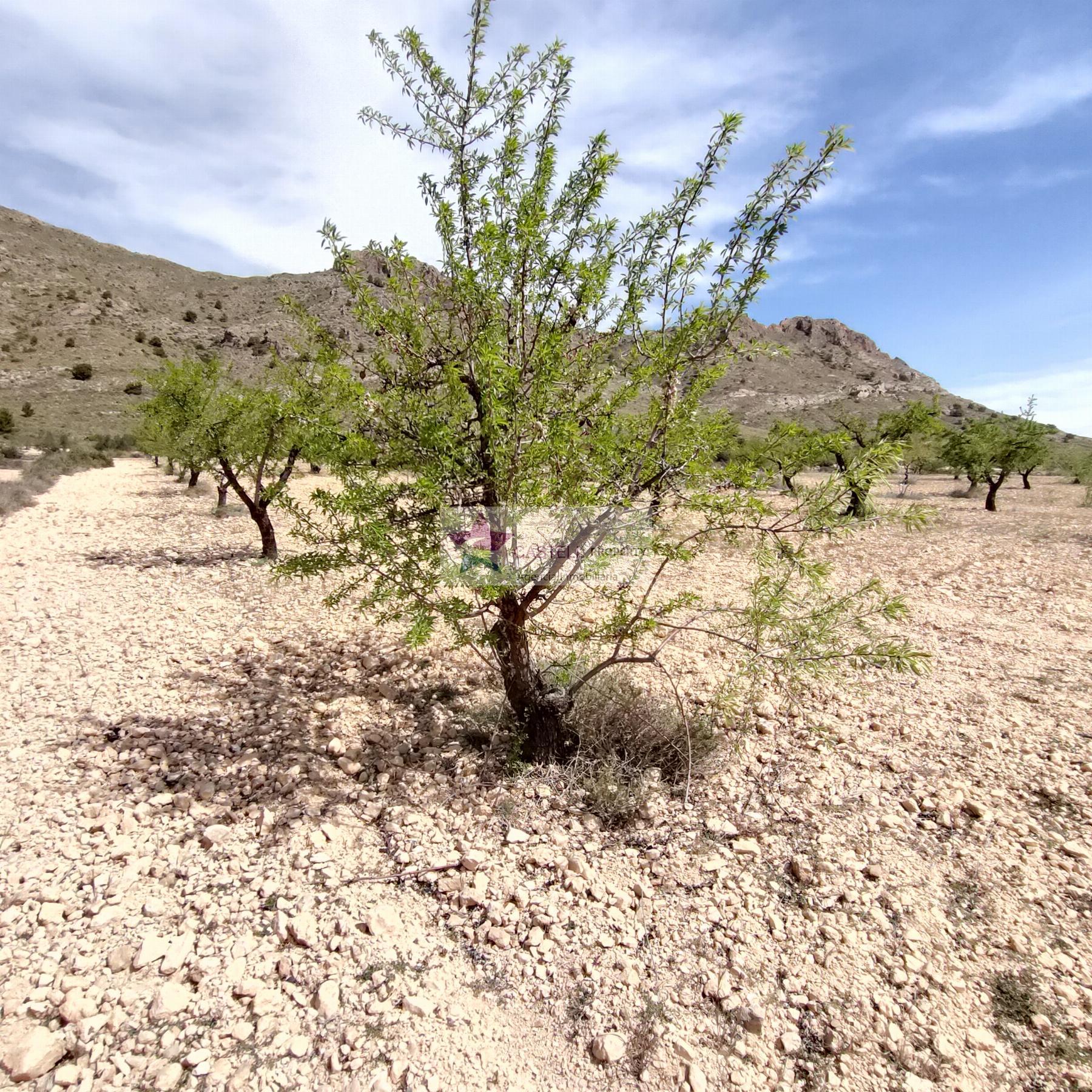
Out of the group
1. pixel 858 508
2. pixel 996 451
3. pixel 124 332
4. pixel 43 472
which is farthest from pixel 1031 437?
pixel 124 332

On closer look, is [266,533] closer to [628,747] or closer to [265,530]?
[265,530]

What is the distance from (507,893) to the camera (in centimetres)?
362

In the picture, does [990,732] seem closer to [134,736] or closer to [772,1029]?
[772,1029]

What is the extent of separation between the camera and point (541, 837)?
4.09 meters

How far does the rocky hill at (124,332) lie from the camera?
4188 centimetres

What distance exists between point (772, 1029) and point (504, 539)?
3.18m

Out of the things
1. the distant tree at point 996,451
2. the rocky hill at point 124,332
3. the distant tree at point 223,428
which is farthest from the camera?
the rocky hill at point 124,332

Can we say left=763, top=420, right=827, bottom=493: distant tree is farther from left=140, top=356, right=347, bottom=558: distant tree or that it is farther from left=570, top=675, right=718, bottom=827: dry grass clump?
left=140, top=356, right=347, bottom=558: distant tree

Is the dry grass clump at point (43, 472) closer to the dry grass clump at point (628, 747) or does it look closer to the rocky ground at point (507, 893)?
the rocky ground at point (507, 893)

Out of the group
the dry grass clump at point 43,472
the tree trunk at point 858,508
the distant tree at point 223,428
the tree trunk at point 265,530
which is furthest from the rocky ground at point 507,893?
the dry grass clump at point 43,472

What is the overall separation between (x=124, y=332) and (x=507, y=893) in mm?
65716

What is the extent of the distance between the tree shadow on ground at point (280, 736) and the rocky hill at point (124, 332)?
29985mm

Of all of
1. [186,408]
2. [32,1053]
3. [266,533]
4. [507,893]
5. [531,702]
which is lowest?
[32,1053]

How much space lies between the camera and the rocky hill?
41.9 meters
